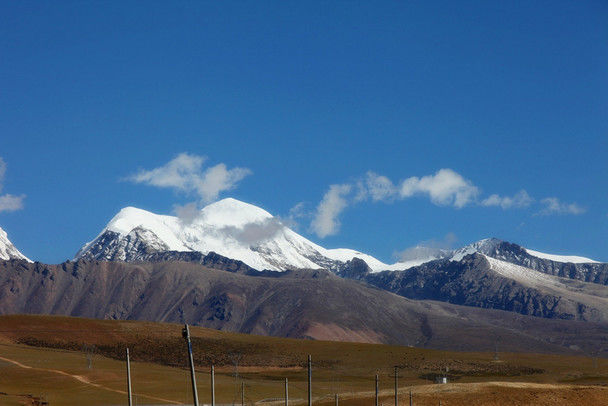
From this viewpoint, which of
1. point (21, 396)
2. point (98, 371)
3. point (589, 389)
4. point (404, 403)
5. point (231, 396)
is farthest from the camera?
point (98, 371)

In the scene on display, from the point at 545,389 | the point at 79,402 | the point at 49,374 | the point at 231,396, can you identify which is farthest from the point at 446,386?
the point at 49,374

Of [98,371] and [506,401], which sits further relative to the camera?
[98,371]

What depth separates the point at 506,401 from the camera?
133500mm

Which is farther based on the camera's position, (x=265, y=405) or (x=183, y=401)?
(x=183, y=401)

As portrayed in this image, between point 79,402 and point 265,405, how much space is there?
99.5 feet

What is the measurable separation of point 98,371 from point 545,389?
94.7 m

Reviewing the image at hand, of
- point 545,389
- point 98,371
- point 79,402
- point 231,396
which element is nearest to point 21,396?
point 79,402

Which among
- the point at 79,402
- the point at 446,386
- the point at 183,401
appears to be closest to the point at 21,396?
the point at 79,402

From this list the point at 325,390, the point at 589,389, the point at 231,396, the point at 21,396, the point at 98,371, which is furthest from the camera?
the point at 98,371

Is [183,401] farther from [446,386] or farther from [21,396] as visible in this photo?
[446,386]

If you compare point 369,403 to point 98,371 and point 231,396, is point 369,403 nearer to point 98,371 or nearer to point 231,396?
point 231,396

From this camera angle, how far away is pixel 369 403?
132 metres

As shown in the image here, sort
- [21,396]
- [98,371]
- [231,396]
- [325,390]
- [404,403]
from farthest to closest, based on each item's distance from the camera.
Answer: [98,371] < [325,390] < [231,396] < [21,396] < [404,403]

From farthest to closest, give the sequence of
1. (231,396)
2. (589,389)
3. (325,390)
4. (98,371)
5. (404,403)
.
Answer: (98,371) < (325,390) < (231,396) < (589,389) < (404,403)
